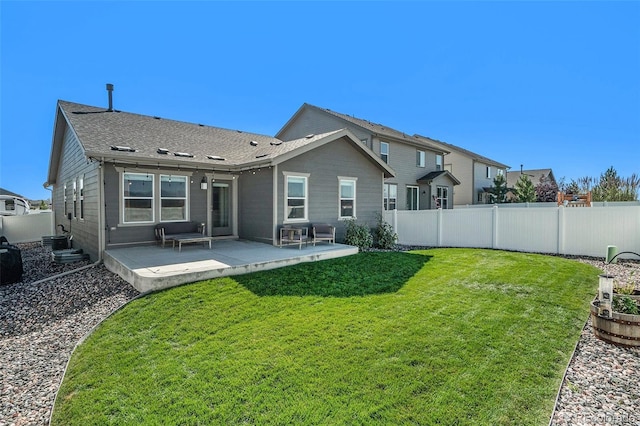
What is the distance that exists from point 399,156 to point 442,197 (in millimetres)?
5413

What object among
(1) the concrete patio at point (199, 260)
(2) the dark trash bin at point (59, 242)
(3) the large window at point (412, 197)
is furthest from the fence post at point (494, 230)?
(2) the dark trash bin at point (59, 242)

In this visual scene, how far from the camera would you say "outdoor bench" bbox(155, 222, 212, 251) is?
995 cm

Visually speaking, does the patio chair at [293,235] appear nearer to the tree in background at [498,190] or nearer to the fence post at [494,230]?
the fence post at [494,230]

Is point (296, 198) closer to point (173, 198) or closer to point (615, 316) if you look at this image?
point (173, 198)

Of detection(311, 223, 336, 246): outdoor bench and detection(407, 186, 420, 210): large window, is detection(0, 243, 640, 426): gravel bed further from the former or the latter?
detection(407, 186, 420, 210): large window

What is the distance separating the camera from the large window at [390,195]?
19688 millimetres

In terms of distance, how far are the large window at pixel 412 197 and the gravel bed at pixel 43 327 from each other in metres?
17.7

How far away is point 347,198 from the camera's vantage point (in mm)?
12523

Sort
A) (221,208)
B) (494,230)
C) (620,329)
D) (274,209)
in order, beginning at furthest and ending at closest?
(221,208) < (494,230) < (274,209) < (620,329)

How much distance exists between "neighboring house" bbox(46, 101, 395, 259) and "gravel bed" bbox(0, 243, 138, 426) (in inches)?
84.8

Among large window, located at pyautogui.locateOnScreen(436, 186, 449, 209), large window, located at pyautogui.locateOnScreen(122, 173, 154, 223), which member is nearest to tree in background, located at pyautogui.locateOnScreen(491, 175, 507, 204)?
large window, located at pyautogui.locateOnScreen(436, 186, 449, 209)

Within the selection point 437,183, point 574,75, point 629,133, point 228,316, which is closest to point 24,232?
point 228,316

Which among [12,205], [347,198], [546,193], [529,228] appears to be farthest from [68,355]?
[546,193]

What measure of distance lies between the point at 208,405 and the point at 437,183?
72.7ft
